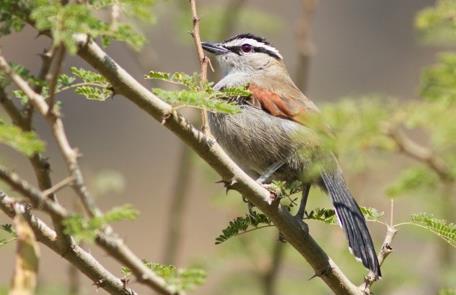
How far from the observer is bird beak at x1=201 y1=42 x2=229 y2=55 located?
5648 millimetres

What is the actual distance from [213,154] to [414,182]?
157 centimetres

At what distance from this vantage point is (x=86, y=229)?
2.04 metres

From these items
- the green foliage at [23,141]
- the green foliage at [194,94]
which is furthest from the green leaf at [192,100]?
the green foliage at [23,141]

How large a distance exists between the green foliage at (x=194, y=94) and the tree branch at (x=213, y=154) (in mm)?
74

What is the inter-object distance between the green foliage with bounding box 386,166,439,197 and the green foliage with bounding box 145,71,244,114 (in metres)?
1.16

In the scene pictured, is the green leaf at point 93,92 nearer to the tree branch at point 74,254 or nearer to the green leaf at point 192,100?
the green leaf at point 192,100

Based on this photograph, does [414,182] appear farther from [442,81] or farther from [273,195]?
[273,195]

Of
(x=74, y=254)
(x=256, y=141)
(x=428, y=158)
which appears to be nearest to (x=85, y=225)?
(x=74, y=254)

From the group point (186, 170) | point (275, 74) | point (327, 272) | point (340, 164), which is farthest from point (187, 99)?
point (186, 170)

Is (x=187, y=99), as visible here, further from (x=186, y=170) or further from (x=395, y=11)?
(x=395, y=11)

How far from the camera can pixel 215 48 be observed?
5.75 meters

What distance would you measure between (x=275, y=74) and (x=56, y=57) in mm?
3725

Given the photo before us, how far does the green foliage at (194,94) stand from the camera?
8.49ft

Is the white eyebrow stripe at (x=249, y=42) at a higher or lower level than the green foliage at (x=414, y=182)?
higher
